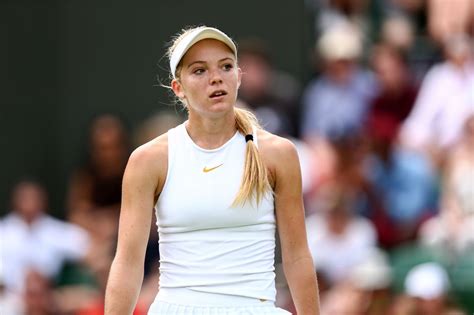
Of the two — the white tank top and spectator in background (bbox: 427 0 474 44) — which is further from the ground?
spectator in background (bbox: 427 0 474 44)

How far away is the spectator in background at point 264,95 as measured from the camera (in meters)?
10.4

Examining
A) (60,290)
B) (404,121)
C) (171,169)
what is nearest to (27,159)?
(60,290)

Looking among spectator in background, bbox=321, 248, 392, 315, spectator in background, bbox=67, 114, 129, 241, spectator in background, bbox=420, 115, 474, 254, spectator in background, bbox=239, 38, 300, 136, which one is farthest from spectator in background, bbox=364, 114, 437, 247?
spectator in background, bbox=67, 114, 129, 241

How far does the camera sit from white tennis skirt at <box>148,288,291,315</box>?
180 inches

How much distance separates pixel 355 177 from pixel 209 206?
5.28 meters

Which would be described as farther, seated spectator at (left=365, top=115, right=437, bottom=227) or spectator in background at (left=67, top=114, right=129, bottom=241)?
spectator in background at (left=67, top=114, right=129, bottom=241)

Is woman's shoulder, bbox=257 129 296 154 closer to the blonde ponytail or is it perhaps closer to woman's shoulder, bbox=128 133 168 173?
the blonde ponytail

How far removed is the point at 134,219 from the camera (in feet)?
15.2

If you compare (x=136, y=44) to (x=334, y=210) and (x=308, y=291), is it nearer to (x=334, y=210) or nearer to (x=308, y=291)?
(x=334, y=210)

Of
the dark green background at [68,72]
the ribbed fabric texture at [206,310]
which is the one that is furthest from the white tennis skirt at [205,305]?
the dark green background at [68,72]

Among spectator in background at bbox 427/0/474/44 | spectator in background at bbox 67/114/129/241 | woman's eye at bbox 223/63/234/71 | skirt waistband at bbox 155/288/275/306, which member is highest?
spectator in background at bbox 427/0/474/44

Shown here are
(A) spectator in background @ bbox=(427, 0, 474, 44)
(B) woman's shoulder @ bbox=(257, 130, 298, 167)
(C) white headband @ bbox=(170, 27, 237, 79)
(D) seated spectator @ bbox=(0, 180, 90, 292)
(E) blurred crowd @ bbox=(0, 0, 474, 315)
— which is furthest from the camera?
(D) seated spectator @ bbox=(0, 180, 90, 292)

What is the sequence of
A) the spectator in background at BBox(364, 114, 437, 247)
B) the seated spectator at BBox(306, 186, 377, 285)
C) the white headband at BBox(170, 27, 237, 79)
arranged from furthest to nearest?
1. the spectator in background at BBox(364, 114, 437, 247)
2. the seated spectator at BBox(306, 186, 377, 285)
3. the white headband at BBox(170, 27, 237, 79)

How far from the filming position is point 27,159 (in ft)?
39.9
